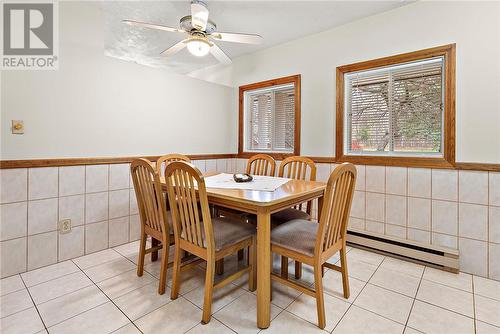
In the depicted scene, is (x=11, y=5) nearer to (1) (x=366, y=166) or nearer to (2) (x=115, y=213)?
(2) (x=115, y=213)

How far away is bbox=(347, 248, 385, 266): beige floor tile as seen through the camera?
88.3 inches

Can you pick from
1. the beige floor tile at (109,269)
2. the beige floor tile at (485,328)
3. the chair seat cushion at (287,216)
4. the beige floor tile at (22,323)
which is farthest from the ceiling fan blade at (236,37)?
the beige floor tile at (485,328)

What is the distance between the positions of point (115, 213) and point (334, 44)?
3.02 meters

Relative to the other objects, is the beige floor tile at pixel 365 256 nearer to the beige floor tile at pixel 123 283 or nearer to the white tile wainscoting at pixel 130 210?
the white tile wainscoting at pixel 130 210

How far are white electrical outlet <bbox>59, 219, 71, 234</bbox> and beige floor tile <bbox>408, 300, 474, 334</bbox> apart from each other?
2.78 metres

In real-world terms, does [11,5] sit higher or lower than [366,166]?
higher

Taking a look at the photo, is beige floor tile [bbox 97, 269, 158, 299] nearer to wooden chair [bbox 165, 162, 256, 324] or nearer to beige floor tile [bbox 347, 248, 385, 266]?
wooden chair [bbox 165, 162, 256, 324]

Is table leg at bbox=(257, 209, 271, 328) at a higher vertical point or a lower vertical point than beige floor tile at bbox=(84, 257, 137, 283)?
higher

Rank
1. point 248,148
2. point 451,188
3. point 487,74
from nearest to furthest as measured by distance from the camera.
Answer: point 487,74, point 451,188, point 248,148

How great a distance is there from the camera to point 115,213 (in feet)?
8.34

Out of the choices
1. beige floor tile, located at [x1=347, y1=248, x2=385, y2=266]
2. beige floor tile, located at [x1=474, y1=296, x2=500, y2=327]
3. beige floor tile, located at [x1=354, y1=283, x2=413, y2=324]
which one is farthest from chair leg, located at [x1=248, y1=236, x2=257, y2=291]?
beige floor tile, located at [x1=474, y1=296, x2=500, y2=327]

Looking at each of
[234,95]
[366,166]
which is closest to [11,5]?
[234,95]

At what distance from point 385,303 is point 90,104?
9.78 feet

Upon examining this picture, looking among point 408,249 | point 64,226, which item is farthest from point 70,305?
point 408,249
